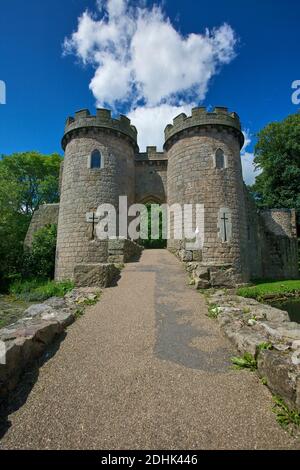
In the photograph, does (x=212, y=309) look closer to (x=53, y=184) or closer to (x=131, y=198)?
(x=131, y=198)

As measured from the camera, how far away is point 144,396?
2.86m

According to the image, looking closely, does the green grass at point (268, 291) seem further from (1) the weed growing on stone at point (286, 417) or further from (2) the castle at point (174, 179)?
(1) the weed growing on stone at point (286, 417)

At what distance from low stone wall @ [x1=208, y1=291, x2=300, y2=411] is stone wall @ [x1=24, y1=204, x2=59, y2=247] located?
15465 mm

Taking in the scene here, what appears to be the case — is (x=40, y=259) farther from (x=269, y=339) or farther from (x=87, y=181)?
(x=269, y=339)

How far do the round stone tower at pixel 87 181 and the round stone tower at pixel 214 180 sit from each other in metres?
3.48

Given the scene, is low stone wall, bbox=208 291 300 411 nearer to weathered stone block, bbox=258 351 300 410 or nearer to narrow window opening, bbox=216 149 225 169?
weathered stone block, bbox=258 351 300 410

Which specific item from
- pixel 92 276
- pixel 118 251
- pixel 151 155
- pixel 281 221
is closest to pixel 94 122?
pixel 151 155

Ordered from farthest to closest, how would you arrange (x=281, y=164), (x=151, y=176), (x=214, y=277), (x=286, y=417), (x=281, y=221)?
(x=281, y=164) → (x=281, y=221) → (x=151, y=176) → (x=214, y=277) → (x=286, y=417)

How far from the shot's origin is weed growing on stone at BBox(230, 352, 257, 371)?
338cm

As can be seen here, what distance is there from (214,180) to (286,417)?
486 inches

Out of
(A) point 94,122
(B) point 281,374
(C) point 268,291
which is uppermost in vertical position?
(A) point 94,122

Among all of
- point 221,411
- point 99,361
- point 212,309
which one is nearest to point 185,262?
point 212,309

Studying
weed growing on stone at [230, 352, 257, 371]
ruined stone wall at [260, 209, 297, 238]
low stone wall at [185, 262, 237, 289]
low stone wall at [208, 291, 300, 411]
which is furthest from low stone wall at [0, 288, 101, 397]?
ruined stone wall at [260, 209, 297, 238]

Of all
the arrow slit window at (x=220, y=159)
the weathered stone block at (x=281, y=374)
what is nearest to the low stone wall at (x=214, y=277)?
the weathered stone block at (x=281, y=374)
